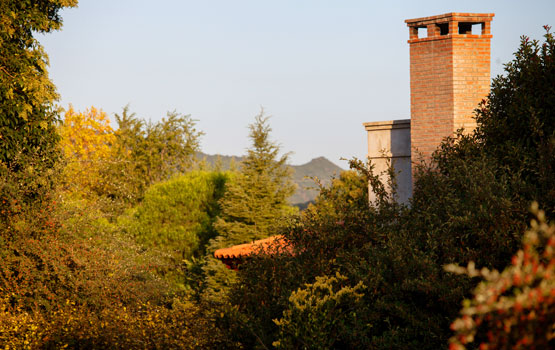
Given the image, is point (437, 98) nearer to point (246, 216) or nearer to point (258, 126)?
point (246, 216)

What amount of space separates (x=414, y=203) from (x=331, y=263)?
162 centimetres

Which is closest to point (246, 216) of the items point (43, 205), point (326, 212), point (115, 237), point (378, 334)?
point (115, 237)

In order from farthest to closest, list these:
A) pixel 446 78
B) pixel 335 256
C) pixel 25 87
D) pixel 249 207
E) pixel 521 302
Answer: pixel 249 207
pixel 25 87
pixel 446 78
pixel 335 256
pixel 521 302

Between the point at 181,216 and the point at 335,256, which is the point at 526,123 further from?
the point at 181,216

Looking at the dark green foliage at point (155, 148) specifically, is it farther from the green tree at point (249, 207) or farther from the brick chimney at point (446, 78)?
the brick chimney at point (446, 78)

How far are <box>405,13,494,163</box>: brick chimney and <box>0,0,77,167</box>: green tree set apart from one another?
9.29m

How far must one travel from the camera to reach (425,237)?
7633mm

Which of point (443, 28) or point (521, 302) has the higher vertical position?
A: point (443, 28)

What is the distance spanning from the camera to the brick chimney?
12.5 m

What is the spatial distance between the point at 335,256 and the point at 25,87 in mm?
9686

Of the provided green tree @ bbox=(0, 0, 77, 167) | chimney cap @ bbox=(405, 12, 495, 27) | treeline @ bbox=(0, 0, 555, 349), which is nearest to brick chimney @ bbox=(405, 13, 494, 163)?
chimney cap @ bbox=(405, 12, 495, 27)

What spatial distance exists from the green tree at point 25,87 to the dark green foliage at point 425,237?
328 inches

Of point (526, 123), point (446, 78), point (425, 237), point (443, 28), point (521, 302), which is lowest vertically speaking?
point (425, 237)

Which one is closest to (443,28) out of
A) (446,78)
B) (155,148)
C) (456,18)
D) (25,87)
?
(456,18)
